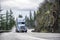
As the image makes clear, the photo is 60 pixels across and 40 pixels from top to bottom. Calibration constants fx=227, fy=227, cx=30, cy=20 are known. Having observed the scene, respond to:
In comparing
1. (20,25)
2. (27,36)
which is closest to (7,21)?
(20,25)

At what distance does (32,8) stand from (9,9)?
56 centimetres

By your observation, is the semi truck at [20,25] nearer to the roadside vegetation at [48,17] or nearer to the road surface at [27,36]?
the road surface at [27,36]

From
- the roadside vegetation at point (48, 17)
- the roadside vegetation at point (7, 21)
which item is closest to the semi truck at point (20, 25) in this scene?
the roadside vegetation at point (7, 21)

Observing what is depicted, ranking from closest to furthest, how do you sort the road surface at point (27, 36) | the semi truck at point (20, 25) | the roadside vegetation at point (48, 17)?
1. the road surface at point (27, 36)
2. the semi truck at point (20, 25)
3. the roadside vegetation at point (48, 17)

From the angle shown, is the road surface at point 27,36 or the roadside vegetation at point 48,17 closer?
the road surface at point 27,36

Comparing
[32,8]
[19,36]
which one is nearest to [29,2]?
[32,8]

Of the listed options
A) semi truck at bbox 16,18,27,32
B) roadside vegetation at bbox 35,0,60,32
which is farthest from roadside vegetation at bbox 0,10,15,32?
roadside vegetation at bbox 35,0,60,32

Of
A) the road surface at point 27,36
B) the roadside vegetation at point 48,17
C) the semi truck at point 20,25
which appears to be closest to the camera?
the road surface at point 27,36

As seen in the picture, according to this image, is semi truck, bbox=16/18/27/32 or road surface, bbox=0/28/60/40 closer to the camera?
road surface, bbox=0/28/60/40

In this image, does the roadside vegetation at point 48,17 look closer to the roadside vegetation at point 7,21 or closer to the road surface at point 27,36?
the road surface at point 27,36

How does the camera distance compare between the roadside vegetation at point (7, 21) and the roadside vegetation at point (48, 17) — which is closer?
the roadside vegetation at point (7, 21)

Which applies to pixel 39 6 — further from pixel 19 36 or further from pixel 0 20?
pixel 0 20

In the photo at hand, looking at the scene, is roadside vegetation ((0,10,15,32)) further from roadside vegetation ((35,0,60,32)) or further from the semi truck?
roadside vegetation ((35,0,60,32))

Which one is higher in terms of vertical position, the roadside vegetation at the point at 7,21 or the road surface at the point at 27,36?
the roadside vegetation at the point at 7,21
